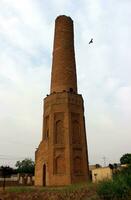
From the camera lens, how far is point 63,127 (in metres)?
29.2

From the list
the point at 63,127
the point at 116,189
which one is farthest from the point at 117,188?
the point at 63,127

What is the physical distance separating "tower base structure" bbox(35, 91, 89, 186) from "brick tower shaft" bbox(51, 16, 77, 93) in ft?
3.60

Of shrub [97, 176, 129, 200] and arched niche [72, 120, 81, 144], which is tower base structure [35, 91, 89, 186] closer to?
arched niche [72, 120, 81, 144]

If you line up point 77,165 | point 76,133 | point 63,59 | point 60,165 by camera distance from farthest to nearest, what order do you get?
1. point 63,59
2. point 76,133
3. point 77,165
4. point 60,165

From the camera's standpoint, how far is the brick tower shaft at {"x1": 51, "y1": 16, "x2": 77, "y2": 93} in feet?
101

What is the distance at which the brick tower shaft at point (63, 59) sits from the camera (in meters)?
30.8

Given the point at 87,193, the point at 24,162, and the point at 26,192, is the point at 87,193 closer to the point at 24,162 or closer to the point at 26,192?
the point at 26,192

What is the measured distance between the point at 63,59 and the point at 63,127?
294 inches

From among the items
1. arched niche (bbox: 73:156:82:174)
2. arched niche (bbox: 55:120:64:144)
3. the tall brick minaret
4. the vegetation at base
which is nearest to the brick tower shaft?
the tall brick minaret

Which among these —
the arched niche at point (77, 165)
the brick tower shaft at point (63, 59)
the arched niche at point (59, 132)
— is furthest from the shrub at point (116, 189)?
the brick tower shaft at point (63, 59)

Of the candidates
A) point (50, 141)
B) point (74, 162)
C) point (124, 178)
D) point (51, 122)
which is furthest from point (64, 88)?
point (124, 178)

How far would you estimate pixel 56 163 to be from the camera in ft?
92.2

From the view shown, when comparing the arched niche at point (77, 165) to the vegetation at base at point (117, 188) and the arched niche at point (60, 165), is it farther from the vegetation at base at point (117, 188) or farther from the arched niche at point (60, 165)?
the vegetation at base at point (117, 188)

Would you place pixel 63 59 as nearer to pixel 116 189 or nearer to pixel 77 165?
pixel 77 165
